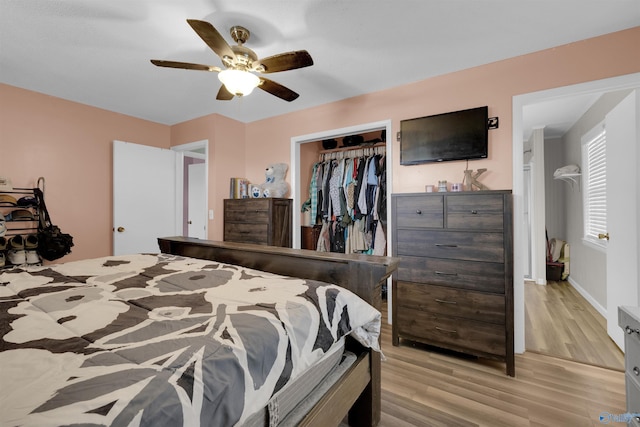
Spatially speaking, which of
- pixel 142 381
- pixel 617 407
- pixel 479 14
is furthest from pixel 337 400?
pixel 479 14

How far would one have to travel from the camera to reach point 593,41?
2002 mm

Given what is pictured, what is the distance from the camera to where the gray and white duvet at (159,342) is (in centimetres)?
53

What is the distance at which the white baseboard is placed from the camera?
289 cm

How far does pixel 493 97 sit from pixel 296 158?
2082 millimetres

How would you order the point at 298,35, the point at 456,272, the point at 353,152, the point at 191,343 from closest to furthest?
1. the point at 191,343
2. the point at 298,35
3. the point at 456,272
4. the point at 353,152

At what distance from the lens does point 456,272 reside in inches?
83.1

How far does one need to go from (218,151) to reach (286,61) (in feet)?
6.97

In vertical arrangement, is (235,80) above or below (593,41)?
below

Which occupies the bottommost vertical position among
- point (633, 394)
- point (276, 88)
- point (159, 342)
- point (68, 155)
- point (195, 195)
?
point (633, 394)

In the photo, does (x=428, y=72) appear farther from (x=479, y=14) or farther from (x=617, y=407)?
(x=617, y=407)

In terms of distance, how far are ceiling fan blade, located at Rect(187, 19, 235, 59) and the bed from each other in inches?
47.3

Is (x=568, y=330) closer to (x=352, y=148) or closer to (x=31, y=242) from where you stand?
(x=352, y=148)

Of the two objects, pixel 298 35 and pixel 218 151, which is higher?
pixel 298 35

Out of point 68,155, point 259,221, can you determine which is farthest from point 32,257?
point 259,221
